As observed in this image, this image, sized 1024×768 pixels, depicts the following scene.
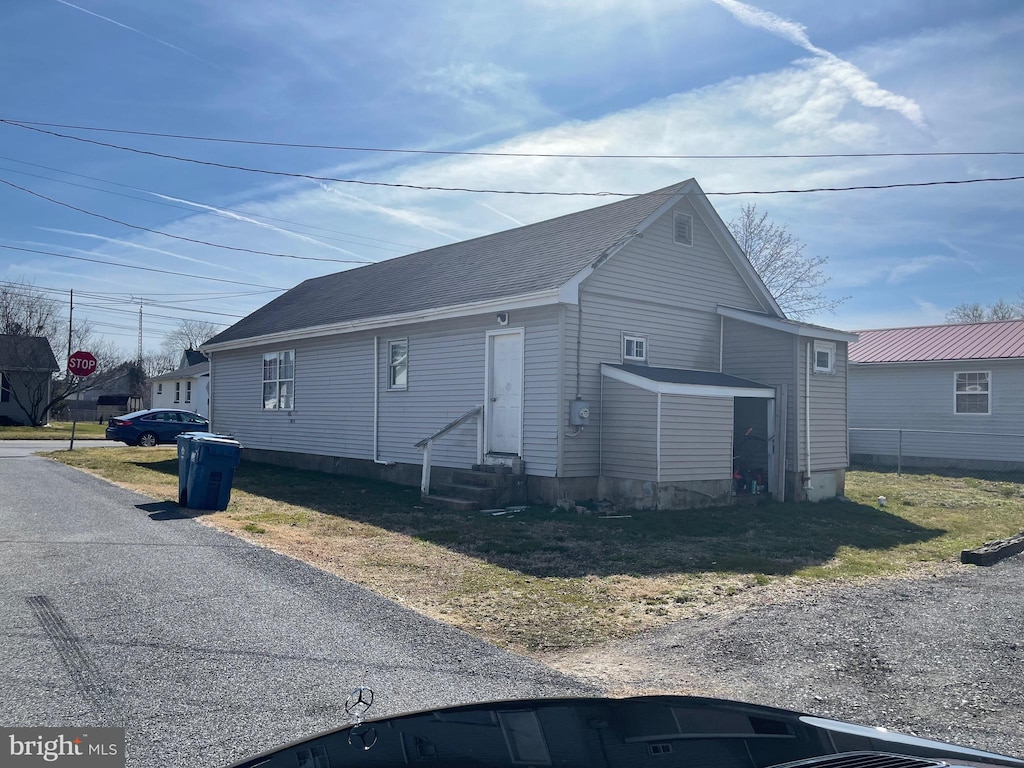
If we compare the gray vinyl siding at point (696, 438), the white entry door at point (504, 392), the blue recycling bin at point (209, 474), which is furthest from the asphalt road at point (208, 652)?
the gray vinyl siding at point (696, 438)

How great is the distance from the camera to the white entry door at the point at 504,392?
13617 mm

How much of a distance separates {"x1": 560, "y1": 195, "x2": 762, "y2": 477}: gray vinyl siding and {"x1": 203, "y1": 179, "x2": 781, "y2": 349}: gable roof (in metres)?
0.33

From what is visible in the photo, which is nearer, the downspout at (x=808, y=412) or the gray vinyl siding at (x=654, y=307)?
the gray vinyl siding at (x=654, y=307)

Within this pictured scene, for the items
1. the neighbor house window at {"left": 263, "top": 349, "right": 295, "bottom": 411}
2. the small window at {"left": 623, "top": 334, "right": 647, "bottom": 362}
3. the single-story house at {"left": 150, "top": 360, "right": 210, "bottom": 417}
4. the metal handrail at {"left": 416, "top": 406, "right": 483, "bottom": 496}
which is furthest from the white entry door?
the single-story house at {"left": 150, "top": 360, "right": 210, "bottom": 417}

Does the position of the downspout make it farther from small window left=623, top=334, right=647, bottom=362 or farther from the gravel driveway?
the gravel driveway

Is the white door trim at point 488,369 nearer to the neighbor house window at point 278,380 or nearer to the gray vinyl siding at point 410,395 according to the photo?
the gray vinyl siding at point 410,395

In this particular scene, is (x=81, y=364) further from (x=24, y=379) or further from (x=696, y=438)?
(x=24, y=379)

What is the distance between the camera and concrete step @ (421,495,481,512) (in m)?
12.7

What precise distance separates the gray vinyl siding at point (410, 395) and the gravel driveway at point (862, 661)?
21.3 ft

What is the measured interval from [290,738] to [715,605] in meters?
4.34

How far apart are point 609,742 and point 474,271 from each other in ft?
47.8

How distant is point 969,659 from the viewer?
214 inches

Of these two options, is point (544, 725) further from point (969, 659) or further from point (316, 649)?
point (969, 659)

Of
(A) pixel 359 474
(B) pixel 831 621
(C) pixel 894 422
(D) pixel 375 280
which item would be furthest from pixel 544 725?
(C) pixel 894 422
